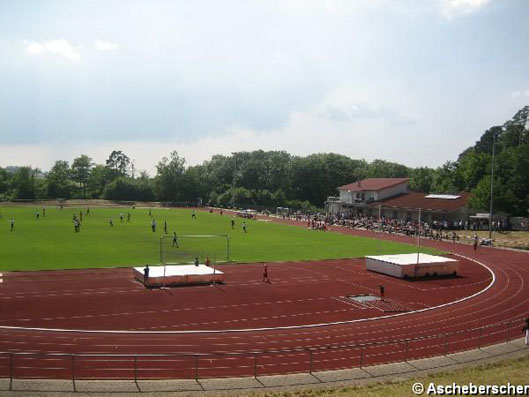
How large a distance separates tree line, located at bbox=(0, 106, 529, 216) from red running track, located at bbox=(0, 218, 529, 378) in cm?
6512

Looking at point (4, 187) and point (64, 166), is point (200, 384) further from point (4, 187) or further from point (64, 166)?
point (64, 166)

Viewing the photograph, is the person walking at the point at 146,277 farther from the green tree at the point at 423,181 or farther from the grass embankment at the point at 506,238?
the green tree at the point at 423,181

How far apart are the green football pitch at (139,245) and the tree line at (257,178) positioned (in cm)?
4393

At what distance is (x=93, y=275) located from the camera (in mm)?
36062

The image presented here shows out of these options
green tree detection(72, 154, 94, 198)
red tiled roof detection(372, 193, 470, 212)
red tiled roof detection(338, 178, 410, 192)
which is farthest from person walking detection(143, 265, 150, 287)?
green tree detection(72, 154, 94, 198)

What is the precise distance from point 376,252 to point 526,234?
86.7ft

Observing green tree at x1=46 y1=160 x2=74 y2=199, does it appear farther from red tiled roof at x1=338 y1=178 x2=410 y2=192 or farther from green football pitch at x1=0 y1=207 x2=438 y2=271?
red tiled roof at x1=338 y1=178 x2=410 y2=192

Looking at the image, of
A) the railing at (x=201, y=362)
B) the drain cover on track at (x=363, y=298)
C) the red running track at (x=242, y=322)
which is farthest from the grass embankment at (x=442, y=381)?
the drain cover on track at (x=363, y=298)

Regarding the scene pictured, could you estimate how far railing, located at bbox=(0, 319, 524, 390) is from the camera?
1797cm

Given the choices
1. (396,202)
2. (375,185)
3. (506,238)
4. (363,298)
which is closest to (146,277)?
(363,298)

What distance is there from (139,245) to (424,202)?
48.5 meters

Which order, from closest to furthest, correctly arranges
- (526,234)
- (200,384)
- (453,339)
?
(200,384), (453,339), (526,234)

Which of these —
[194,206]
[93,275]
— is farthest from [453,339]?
[194,206]

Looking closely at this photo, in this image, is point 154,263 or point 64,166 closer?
point 154,263
